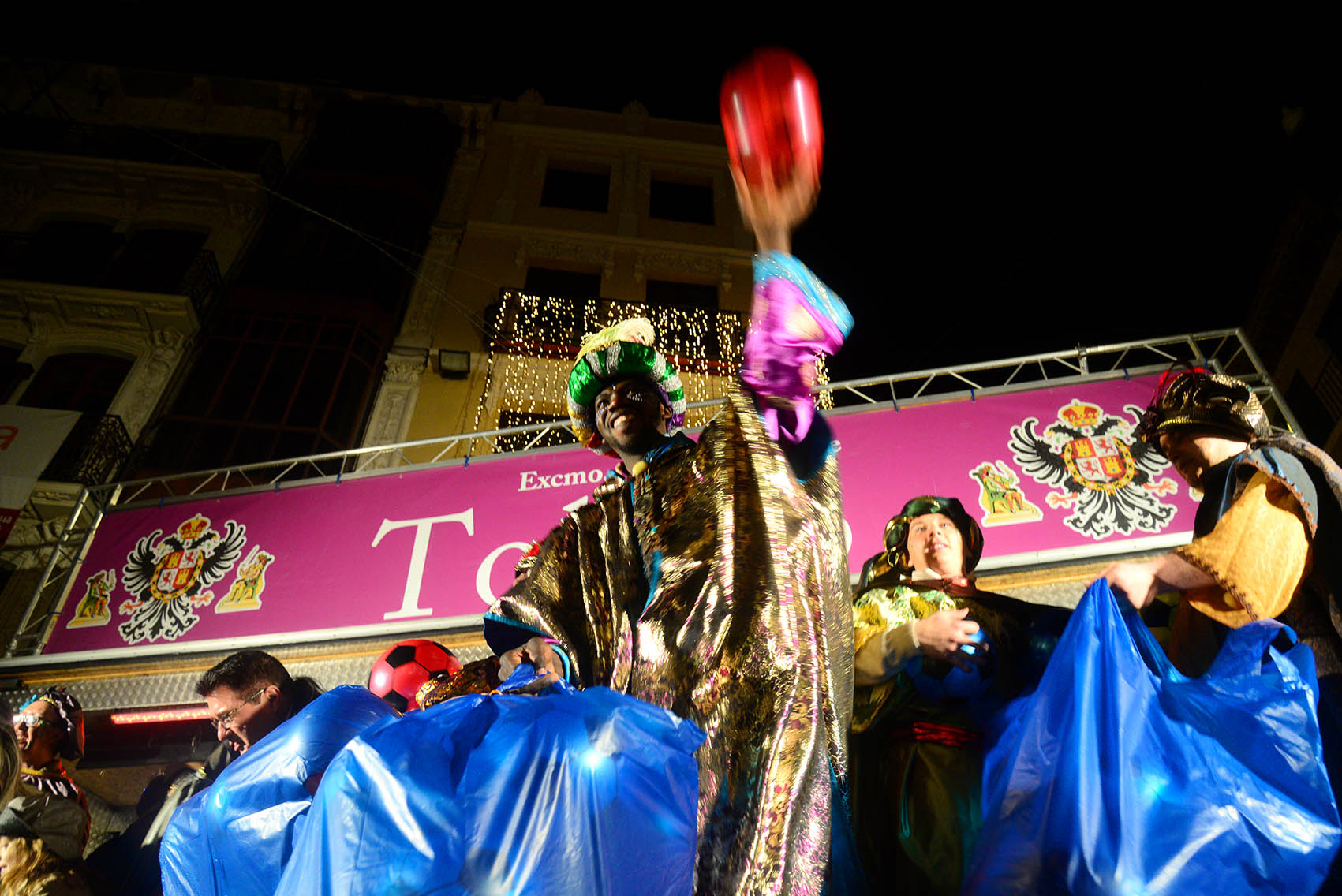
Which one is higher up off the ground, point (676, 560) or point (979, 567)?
point (979, 567)

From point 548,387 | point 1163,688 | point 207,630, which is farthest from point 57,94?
point 1163,688

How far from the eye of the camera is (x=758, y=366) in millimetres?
1986

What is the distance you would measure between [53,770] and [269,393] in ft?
29.2

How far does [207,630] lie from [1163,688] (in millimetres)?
5542

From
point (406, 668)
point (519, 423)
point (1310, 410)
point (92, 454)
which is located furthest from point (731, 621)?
point (1310, 410)

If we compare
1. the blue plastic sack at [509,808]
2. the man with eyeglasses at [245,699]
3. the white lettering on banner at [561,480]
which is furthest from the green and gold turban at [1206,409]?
the man with eyeglasses at [245,699]

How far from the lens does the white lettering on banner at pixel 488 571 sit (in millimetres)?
4957

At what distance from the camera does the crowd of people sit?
63.1 inches

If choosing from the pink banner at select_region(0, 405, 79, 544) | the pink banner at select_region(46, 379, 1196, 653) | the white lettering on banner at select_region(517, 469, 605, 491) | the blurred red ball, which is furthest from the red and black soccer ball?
the pink banner at select_region(0, 405, 79, 544)

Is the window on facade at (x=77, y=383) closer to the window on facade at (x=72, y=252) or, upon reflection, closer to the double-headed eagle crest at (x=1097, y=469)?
the window on facade at (x=72, y=252)

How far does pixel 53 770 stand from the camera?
4.41m

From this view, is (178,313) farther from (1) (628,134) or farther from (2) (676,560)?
(2) (676,560)

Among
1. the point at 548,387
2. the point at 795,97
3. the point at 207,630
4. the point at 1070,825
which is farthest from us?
the point at 548,387

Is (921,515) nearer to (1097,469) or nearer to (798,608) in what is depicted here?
(798,608)
